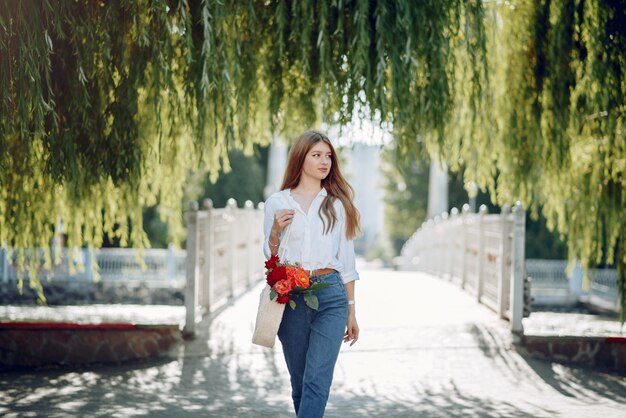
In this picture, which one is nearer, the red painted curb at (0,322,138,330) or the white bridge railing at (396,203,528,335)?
the red painted curb at (0,322,138,330)

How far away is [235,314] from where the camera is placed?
39.5 feet

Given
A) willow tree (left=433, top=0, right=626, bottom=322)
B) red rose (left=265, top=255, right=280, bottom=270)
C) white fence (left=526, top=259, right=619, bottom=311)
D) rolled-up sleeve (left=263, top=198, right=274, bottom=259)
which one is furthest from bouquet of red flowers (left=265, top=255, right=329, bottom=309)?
white fence (left=526, top=259, right=619, bottom=311)

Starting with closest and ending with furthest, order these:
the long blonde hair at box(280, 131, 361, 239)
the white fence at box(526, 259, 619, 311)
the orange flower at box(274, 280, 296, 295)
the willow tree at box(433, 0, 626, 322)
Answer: the orange flower at box(274, 280, 296, 295)
the long blonde hair at box(280, 131, 361, 239)
the willow tree at box(433, 0, 626, 322)
the white fence at box(526, 259, 619, 311)

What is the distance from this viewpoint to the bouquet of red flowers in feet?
15.2

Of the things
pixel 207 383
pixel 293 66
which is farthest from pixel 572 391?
pixel 293 66

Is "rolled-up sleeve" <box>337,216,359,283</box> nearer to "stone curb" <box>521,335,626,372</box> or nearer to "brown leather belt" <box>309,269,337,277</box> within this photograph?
"brown leather belt" <box>309,269,337,277</box>

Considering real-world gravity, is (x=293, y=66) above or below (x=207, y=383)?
above

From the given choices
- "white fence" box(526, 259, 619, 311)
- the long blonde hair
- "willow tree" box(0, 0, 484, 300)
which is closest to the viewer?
the long blonde hair

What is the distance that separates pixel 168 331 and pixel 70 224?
1516 millimetres

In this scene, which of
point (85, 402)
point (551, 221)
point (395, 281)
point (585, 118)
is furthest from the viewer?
point (395, 281)

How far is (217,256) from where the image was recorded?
13.0 metres

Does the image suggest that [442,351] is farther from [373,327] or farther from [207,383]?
[207,383]

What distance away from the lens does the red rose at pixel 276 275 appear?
4680 millimetres

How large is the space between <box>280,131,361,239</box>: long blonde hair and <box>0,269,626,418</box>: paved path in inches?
89.1
